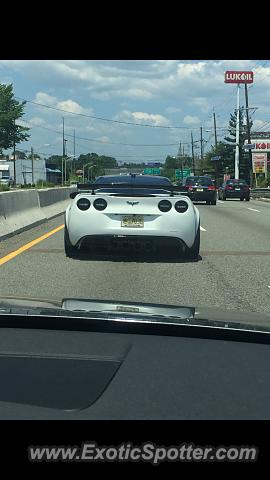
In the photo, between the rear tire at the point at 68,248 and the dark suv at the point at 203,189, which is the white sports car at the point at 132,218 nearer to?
the rear tire at the point at 68,248

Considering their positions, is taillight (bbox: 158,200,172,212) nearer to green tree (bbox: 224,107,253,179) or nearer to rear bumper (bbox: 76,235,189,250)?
rear bumper (bbox: 76,235,189,250)

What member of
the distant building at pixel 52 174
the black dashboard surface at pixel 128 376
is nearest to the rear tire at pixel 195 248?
the black dashboard surface at pixel 128 376

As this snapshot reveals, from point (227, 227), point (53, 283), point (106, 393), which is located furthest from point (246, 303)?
point (227, 227)

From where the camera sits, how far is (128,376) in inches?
110

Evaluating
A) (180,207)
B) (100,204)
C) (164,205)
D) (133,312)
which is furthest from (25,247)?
(133,312)

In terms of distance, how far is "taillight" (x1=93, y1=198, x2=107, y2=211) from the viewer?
33.6 ft

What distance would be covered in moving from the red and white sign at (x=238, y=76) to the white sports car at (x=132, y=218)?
85895 mm

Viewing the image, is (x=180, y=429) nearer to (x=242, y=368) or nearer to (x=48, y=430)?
(x=48, y=430)

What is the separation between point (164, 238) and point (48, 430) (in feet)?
26.3

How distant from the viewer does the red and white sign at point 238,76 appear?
9416cm

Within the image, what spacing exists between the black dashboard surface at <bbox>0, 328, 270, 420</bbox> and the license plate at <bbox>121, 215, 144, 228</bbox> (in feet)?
22.4

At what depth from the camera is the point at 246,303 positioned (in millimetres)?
7605

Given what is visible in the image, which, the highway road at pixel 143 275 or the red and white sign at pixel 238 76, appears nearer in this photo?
the highway road at pixel 143 275

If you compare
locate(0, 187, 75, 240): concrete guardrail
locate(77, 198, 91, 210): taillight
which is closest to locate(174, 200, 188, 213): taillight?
locate(77, 198, 91, 210): taillight
